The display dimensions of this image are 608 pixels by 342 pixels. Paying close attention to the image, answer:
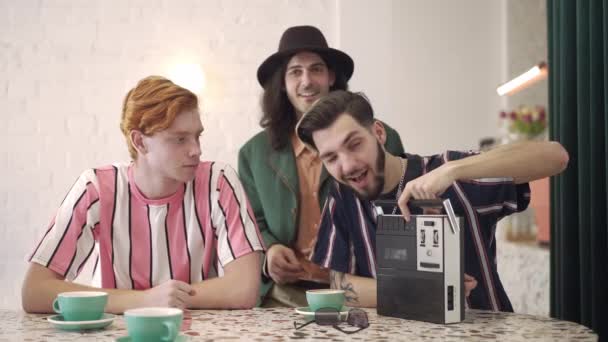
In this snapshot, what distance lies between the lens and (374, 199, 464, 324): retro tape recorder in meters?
1.28

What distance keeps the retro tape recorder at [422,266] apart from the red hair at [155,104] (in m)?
0.74

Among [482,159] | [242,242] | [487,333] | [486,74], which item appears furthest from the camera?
[486,74]

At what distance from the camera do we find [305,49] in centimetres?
242

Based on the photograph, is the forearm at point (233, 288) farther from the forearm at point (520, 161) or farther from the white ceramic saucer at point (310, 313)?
the forearm at point (520, 161)

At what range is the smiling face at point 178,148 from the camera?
1884mm

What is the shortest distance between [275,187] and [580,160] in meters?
0.97

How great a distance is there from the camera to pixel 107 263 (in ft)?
6.17

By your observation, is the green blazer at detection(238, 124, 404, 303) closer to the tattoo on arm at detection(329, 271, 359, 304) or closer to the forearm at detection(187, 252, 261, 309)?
the forearm at detection(187, 252, 261, 309)

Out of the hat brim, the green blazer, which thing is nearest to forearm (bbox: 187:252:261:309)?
the green blazer

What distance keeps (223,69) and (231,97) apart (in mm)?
165

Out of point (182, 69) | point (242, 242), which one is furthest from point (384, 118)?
point (242, 242)

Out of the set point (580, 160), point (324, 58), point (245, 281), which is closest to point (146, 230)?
point (245, 281)

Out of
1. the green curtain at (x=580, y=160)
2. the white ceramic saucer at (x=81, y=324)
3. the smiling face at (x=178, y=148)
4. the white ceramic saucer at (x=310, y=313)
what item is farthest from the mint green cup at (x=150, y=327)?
the green curtain at (x=580, y=160)

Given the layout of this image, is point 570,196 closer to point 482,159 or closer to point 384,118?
point 482,159
